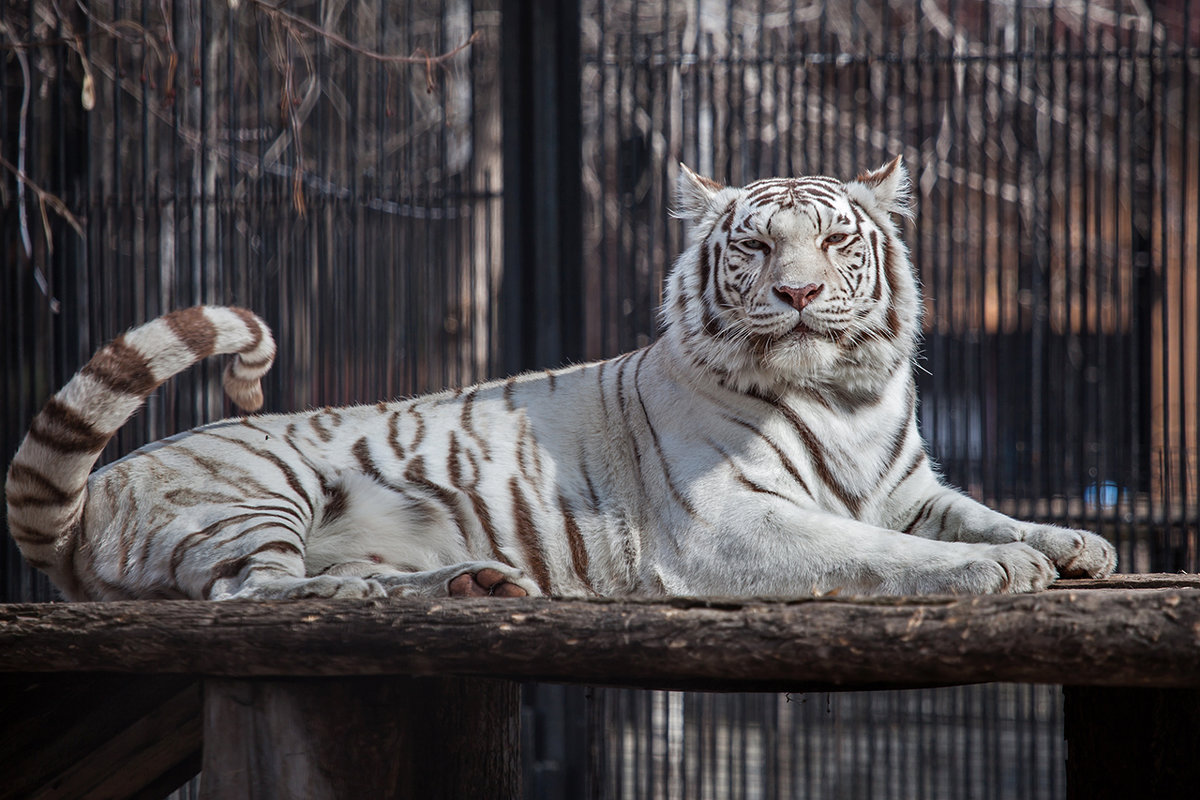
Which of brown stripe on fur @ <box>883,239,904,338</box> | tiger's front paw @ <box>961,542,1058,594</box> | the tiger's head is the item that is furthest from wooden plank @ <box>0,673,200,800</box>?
brown stripe on fur @ <box>883,239,904,338</box>

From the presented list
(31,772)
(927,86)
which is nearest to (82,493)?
(31,772)

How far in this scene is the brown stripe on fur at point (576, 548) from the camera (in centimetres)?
222

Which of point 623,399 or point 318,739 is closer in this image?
point 318,739

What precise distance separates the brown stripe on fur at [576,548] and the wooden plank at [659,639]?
0.56 meters

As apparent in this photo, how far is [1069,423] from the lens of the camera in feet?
13.8

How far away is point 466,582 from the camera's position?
1731 mm

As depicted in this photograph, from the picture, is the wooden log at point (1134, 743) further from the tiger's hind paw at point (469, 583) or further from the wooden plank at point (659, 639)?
the tiger's hind paw at point (469, 583)

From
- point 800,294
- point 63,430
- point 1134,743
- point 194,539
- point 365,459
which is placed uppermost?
point 800,294

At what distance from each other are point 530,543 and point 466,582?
1.62 feet

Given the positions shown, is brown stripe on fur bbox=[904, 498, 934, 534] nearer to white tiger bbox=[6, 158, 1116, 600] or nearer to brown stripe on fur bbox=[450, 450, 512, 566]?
white tiger bbox=[6, 158, 1116, 600]

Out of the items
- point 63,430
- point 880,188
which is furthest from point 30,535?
point 880,188

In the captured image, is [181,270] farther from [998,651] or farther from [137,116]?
[998,651]

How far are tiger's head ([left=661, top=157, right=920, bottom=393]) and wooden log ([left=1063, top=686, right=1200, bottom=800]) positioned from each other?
0.72m

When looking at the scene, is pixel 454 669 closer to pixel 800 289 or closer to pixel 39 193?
pixel 800 289
